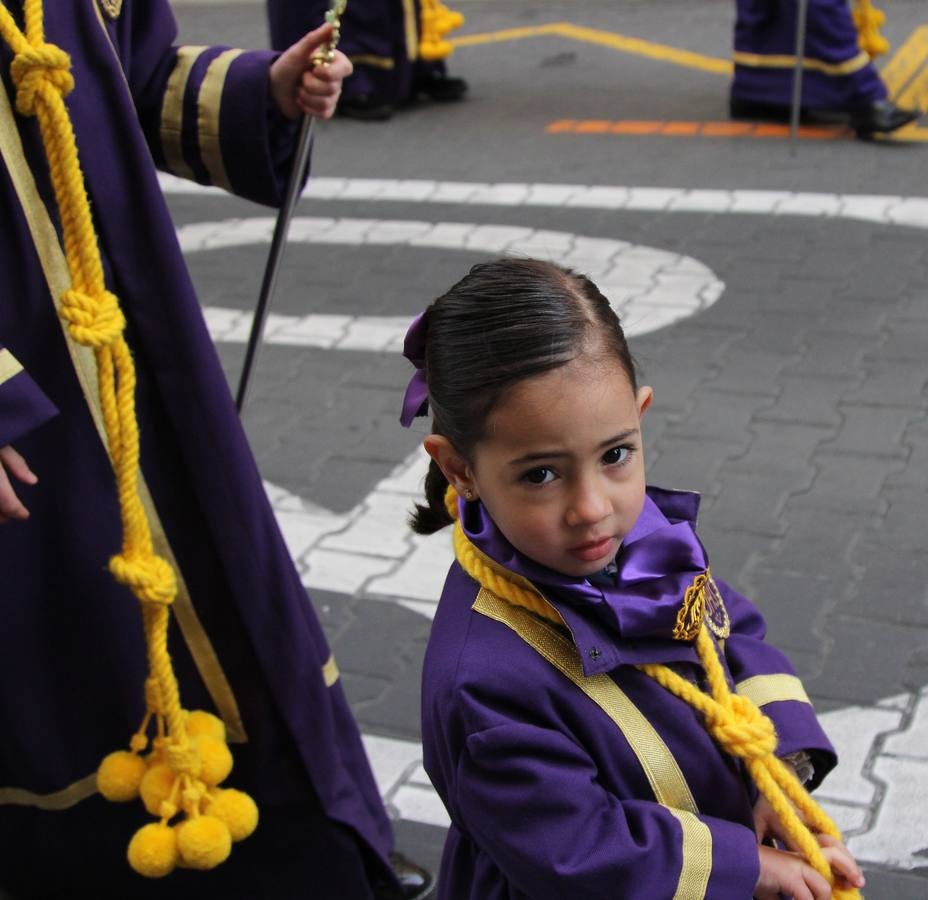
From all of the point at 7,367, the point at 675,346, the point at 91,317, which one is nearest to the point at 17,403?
the point at 7,367

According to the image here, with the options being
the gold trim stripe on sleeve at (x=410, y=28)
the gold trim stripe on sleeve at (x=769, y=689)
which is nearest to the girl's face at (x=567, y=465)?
the gold trim stripe on sleeve at (x=769, y=689)

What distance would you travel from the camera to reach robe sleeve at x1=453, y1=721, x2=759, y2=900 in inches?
62.5

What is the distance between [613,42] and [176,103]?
26.7 feet

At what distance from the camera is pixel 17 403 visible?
2.02m

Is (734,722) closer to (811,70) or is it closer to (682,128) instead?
(811,70)

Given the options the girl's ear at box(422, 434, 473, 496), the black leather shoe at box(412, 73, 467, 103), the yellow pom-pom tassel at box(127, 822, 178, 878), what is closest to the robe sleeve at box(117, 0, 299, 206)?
the girl's ear at box(422, 434, 473, 496)

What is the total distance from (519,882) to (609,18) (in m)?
9.92

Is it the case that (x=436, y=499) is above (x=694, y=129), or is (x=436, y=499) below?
above

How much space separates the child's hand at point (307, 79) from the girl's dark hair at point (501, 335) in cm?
83

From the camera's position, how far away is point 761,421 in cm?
456

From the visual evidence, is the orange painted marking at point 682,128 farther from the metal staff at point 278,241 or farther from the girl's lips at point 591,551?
the girl's lips at point 591,551

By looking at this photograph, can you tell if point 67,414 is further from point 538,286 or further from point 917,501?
point 917,501

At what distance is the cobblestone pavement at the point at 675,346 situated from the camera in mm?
3361

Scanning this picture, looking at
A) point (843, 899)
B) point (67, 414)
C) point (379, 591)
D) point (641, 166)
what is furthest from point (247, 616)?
point (641, 166)
